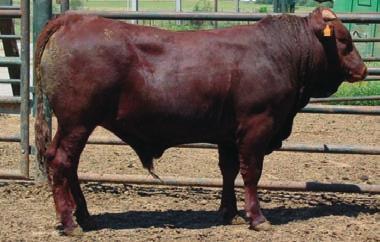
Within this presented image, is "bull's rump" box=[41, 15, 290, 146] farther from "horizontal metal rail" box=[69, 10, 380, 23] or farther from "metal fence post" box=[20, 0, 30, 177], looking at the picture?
"metal fence post" box=[20, 0, 30, 177]

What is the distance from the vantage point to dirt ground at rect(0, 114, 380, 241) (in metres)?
5.27

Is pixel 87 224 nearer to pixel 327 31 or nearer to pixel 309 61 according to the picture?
pixel 309 61

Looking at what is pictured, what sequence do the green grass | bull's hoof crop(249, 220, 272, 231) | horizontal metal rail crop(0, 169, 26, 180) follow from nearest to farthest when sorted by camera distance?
bull's hoof crop(249, 220, 272, 231)
horizontal metal rail crop(0, 169, 26, 180)
the green grass

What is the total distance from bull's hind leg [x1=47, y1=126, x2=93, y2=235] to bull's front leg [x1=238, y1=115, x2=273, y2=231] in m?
1.11

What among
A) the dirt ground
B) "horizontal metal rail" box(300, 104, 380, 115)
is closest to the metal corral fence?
"horizontal metal rail" box(300, 104, 380, 115)

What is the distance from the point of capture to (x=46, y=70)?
5160 millimetres

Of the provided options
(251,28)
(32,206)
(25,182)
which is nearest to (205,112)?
(251,28)

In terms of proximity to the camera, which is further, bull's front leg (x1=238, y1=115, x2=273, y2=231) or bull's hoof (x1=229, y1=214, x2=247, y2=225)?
bull's hoof (x1=229, y1=214, x2=247, y2=225)

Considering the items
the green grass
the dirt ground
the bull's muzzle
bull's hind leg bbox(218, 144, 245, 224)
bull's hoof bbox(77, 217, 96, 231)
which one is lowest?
the green grass

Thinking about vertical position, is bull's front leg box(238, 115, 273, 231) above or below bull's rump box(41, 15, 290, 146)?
below

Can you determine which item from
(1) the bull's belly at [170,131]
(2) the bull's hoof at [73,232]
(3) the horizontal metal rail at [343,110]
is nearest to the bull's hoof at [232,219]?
(1) the bull's belly at [170,131]

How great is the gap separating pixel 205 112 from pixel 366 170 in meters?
2.91

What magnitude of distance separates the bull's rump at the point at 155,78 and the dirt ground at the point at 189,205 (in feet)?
2.34

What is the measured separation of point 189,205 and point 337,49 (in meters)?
1.76
